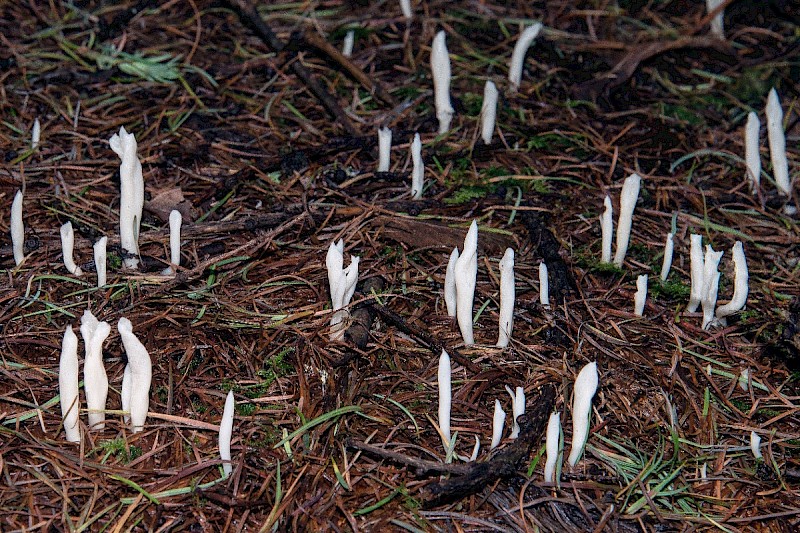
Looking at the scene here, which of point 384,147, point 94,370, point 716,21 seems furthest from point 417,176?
point 716,21

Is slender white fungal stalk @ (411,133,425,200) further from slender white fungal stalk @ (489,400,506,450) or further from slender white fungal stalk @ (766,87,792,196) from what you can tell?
slender white fungal stalk @ (766,87,792,196)

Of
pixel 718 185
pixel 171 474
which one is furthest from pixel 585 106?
pixel 171 474

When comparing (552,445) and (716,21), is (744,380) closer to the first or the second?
(552,445)

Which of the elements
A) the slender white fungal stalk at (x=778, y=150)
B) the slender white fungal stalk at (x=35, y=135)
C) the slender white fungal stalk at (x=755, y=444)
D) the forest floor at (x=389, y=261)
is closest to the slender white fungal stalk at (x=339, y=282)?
the forest floor at (x=389, y=261)

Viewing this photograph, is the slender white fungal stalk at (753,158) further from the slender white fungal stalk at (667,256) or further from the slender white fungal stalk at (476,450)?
the slender white fungal stalk at (476,450)

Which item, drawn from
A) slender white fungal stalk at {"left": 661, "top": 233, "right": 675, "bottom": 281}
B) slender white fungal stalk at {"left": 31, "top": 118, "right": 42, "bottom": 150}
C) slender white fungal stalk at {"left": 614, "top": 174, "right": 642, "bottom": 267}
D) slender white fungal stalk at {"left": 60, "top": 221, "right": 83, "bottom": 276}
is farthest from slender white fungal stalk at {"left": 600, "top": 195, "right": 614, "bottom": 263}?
slender white fungal stalk at {"left": 31, "top": 118, "right": 42, "bottom": 150}

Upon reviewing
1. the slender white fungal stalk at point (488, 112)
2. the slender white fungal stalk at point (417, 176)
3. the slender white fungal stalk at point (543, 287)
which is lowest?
the slender white fungal stalk at point (543, 287)
